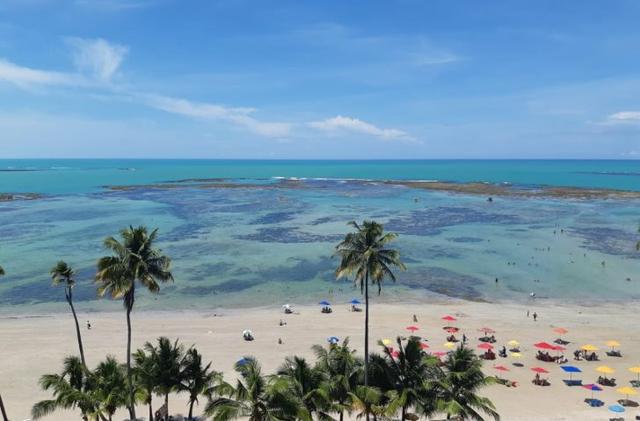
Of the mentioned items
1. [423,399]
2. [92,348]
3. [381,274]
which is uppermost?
[381,274]

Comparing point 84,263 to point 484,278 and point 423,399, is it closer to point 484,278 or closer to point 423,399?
point 484,278

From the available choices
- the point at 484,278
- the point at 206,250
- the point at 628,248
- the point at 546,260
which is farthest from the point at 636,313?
the point at 206,250

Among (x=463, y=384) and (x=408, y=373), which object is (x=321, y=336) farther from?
(x=463, y=384)

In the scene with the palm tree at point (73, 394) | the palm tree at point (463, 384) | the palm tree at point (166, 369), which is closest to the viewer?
the palm tree at point (73, 394)

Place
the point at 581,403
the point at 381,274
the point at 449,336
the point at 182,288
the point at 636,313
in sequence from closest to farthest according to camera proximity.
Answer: the point at 381,274 → the point at 581,403 → the point at 449,336 → the point at 636,313 → the point at 182,288

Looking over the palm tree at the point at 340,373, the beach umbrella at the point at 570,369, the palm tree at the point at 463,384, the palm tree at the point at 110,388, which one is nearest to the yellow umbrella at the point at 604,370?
the beach umbrella at the point at 570,369

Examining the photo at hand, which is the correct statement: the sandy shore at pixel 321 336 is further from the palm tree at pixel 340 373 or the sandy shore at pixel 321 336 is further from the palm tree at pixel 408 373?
the palm tree at pixel 340 373

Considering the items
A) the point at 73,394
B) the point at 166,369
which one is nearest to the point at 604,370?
the point at 166,369
